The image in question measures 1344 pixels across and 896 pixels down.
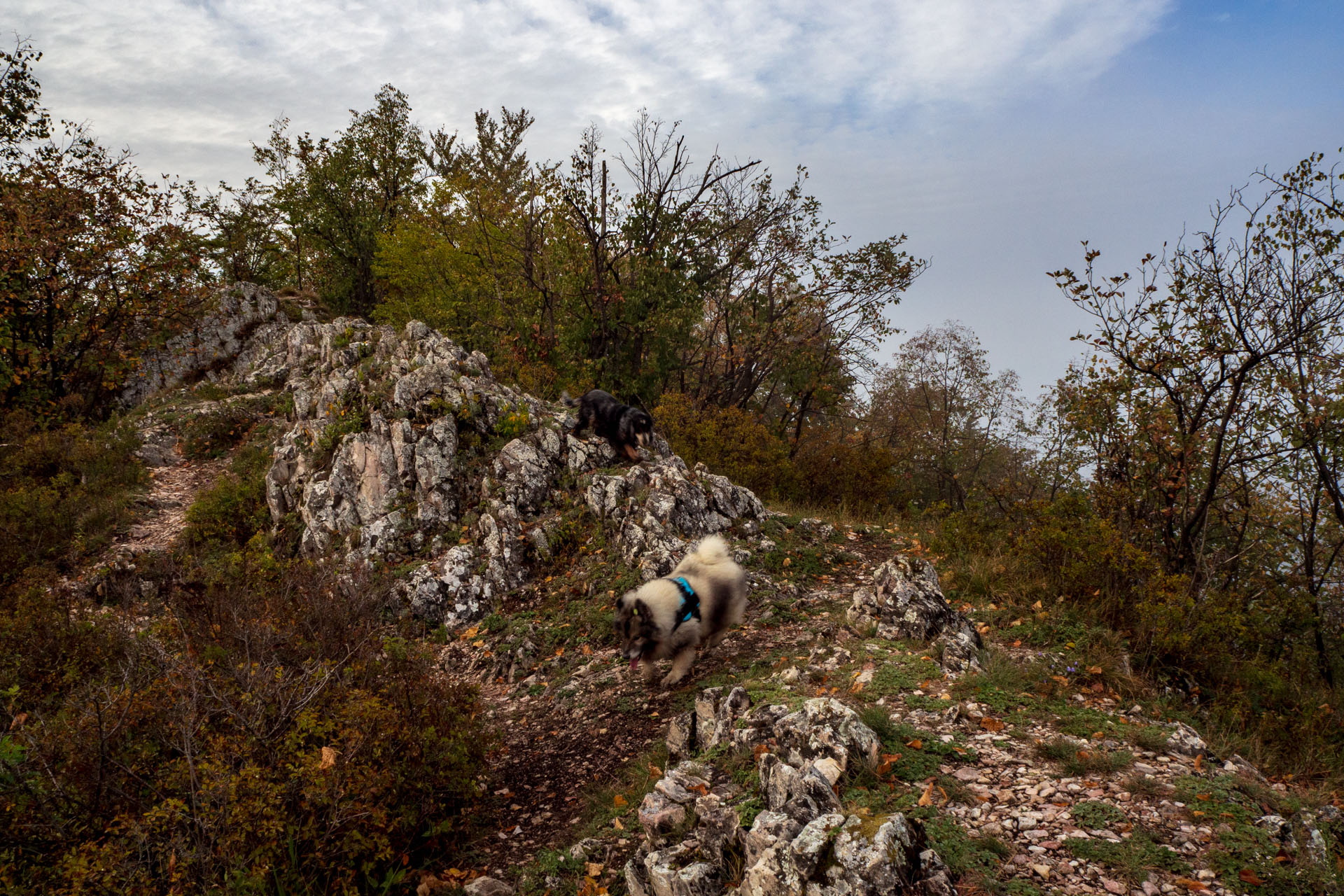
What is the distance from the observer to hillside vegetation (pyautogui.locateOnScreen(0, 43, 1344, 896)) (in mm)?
4434

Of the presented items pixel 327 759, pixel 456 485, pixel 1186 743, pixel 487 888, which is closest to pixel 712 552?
pixel 487 888

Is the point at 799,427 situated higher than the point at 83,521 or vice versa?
the point at 799,427

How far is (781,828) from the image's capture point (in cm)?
386

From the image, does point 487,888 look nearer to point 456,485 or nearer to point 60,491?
point 456,485

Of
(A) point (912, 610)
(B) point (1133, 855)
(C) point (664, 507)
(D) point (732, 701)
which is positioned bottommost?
(D) point (732, 701)

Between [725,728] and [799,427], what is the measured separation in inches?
707

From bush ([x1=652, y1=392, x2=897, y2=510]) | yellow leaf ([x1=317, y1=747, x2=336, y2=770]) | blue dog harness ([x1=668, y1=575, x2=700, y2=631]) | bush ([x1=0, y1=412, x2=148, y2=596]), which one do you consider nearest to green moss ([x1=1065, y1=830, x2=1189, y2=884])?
blue dog harness ([x1=668, y1=575, x2=700, y2=631])

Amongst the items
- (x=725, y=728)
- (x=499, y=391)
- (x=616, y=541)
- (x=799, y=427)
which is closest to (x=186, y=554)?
(x=499, y=391)

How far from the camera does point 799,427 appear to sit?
894 inches

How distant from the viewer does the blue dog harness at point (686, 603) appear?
6.88 m

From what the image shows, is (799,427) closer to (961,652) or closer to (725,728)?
(961,652)

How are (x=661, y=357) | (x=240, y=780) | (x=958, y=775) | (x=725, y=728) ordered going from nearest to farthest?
(x=240, y=780), (x=958, y=775), (x=725, y=728), (x=661, y=357)

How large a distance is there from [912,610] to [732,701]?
2.84 m

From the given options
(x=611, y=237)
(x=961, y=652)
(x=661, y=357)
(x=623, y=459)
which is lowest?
(x=961, y=652)
